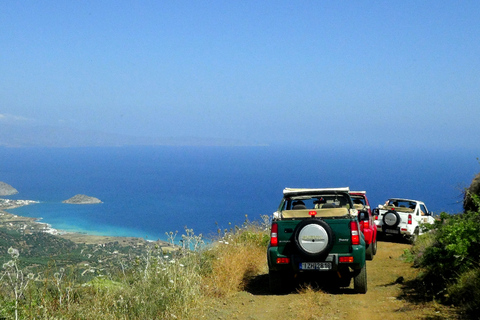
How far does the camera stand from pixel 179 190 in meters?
151

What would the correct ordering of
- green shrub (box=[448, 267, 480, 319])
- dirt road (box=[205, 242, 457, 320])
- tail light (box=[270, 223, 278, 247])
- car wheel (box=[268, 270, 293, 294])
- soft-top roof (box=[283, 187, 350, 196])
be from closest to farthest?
green shrub (box=[448, 267, 480, 319]), dirt road (box=[205, 242, 457, 320]), tail light (box=[270, 223, 278, 247]), car wheel (box=[268, 270, 293, 294]), soft-top roof (box=[283, 187, 350, 196])

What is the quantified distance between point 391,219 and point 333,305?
10175mm

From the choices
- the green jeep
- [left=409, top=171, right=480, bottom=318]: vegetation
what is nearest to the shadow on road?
the green jeep

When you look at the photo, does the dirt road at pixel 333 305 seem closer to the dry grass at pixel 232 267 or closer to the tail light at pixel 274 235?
the dry grass at pixel 232 267

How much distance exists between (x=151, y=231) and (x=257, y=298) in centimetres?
7580

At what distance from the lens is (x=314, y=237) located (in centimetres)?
781

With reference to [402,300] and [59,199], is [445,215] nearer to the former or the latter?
[402,300]

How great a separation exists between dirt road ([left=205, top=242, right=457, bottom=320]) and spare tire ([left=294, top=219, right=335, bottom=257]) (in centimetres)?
80

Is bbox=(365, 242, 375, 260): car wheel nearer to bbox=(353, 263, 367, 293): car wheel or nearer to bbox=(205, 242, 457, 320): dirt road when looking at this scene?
bbox=(205, 242, 457, 320): dirt road

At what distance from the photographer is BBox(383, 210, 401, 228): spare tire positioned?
54.7ft

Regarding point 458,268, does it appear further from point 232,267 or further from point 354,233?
point 232,267

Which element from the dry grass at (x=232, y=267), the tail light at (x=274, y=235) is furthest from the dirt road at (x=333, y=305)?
the tail light at (x=274, y=235)

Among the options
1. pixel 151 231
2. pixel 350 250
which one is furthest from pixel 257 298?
pixel 151 231

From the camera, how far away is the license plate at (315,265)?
7.89 metres
